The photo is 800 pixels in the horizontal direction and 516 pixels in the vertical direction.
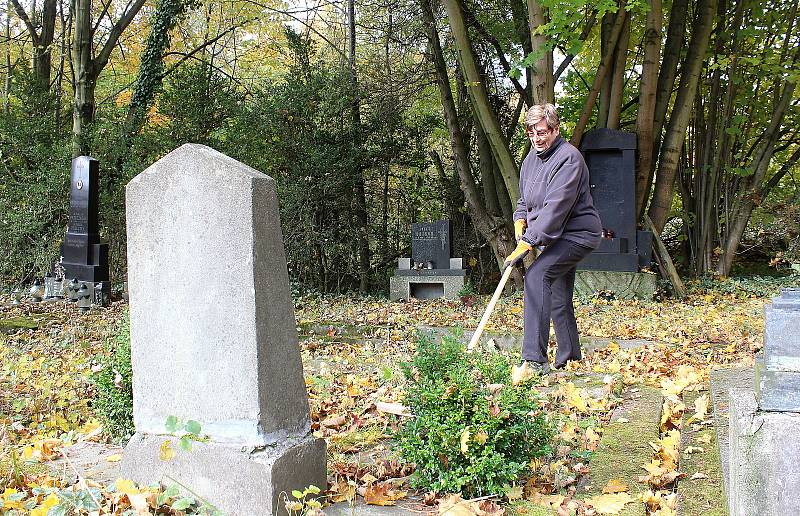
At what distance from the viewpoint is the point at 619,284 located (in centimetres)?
1203

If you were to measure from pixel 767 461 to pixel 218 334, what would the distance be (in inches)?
76.2

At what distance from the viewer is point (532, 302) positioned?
5082mm

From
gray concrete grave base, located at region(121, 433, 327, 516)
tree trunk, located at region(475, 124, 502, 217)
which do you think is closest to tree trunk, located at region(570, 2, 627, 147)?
tree trunk, located at region(475, 124, 502, 217)

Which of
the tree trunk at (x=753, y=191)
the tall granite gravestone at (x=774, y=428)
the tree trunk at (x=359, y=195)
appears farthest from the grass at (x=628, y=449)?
the tree trunk at (x=359, y=195)

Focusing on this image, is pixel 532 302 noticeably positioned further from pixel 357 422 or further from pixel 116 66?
pixel 116 66

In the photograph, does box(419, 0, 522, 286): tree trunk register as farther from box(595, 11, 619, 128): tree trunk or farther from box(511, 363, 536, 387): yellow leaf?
box(511, 363, 536, 387): yellow leaf

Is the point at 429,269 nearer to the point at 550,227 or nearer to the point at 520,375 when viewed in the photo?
the point at 550,227

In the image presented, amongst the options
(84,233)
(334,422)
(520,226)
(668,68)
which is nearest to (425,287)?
(668,68)

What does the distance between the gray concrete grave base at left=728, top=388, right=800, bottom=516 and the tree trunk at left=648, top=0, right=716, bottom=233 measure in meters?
11.4

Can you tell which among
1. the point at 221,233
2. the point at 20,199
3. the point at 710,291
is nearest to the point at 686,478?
the point at 221,233

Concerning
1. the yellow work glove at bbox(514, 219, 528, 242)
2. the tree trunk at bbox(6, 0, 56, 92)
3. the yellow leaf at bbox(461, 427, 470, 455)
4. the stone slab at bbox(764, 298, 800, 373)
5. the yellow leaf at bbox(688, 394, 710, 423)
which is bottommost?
the yellow leaf at bbox(688, 394, 710, 423)

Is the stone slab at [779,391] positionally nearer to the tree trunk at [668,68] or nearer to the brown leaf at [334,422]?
the brown leaf at [334,422]

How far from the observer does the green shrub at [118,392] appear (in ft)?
12.4

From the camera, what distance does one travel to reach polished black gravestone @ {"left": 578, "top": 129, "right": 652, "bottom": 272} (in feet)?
39.9
